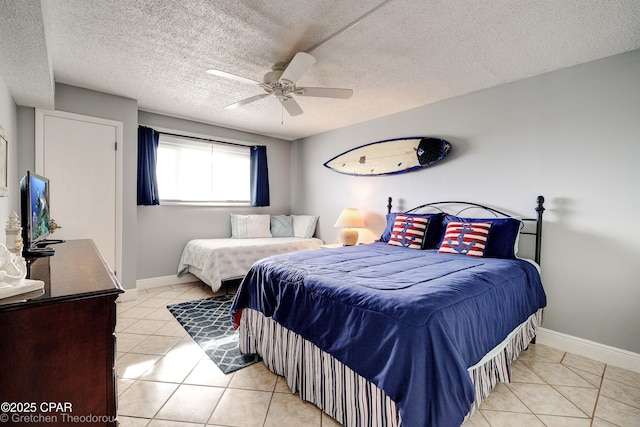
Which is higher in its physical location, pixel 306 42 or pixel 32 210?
pixel 306 42

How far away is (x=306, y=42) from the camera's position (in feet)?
7.11

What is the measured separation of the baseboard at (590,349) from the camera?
223 cm

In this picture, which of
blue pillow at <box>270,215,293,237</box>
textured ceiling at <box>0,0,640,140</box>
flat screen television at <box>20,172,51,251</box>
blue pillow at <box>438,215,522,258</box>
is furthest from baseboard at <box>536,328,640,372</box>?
flat screen television at <box>20,172,51,251</box>

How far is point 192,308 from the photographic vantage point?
130 inches

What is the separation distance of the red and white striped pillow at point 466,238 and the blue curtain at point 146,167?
3623 mm

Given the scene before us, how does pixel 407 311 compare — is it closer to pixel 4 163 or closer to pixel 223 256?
pixel 223 256

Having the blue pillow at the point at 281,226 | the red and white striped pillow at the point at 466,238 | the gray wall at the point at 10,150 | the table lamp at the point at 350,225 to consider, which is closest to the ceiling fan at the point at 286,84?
the red and white striped pillow at the point at 466,238

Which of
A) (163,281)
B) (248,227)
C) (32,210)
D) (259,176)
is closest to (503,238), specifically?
(32,210)

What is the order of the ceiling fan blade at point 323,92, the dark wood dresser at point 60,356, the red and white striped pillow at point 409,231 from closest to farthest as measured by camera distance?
the dark wood dresser at point 60,356 → the ceiling fan blade at point 323,92 → the red and white striped pillow at point 409,231

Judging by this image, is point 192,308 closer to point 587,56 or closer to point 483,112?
point 483,112

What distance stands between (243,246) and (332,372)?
2532mm

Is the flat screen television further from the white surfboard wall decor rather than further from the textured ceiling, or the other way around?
the white surfboard wall decor

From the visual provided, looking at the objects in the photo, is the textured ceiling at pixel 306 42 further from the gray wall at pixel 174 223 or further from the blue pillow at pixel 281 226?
the blue pillow at pixel 281 226

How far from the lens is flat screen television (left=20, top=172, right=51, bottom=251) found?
148 centimetres
